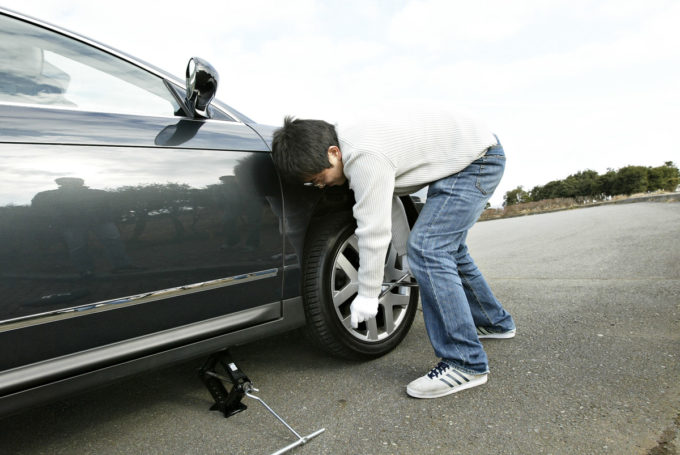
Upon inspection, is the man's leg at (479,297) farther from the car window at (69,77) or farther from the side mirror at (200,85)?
the car window at (69,77)

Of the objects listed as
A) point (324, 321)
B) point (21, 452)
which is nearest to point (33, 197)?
point (21, 452)

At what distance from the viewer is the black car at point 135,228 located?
1.25 meters

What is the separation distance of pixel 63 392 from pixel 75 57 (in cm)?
117

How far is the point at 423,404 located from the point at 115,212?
1.24m

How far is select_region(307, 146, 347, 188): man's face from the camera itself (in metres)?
1.67

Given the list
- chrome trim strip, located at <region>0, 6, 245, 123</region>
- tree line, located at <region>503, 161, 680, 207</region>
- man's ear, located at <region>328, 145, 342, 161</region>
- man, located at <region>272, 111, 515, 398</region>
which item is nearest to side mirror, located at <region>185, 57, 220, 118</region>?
chrome trim strip, located at <region>0, 6, 245, 123</region>

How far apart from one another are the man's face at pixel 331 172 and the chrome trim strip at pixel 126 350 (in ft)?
1.67

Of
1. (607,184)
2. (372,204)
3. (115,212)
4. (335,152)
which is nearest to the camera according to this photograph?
(115,212)

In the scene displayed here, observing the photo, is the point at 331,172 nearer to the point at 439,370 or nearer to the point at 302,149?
the point at 302,149

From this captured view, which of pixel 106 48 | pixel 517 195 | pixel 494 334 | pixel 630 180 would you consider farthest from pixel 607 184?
pixel 106 48

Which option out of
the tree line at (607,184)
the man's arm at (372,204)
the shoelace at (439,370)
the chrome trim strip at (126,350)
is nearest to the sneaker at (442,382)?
the shoelace at (439,370)

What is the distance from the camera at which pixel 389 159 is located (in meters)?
1.60

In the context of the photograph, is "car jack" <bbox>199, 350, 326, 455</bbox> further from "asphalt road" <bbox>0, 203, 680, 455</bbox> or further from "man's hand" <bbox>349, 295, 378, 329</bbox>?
"man's hand" <bbox>349, 295, 378, 329</bbox>

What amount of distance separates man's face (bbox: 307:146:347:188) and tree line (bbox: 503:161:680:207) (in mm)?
71028
